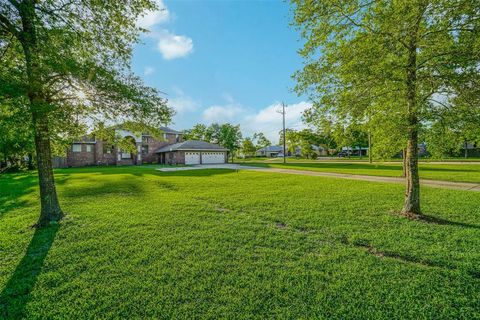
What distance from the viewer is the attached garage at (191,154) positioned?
31.5 m

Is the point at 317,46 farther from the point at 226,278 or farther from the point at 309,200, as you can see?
the point at 226,278

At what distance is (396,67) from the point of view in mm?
4934

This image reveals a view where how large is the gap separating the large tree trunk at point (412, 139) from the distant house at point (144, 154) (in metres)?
28.4

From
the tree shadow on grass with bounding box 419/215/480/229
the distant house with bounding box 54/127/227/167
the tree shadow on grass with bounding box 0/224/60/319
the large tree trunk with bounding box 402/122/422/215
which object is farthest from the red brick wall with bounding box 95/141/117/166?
the tree shadow on grass with bounding box 419/215/480/229

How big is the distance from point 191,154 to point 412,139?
95.4 ft

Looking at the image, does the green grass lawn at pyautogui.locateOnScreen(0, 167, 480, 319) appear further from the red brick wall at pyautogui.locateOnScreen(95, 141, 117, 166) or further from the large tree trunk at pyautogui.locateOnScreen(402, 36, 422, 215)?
the red brick wall at pyautogui.locateOnScreen(95, 141, 117, 166)

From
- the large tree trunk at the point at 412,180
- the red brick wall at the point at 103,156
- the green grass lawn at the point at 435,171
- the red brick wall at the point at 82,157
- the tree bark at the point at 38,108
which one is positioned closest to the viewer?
the tree bark at the point at 38,108

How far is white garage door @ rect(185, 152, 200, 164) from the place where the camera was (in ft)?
104

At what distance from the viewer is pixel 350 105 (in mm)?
5855

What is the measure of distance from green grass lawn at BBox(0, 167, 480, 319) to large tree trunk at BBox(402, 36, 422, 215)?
0.58m

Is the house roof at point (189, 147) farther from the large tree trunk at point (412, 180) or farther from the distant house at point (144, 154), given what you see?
the large tree trunk at point (412, 180)

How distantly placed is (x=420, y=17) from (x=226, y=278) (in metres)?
6.45

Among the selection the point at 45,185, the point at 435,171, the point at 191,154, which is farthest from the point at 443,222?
the point at 191,154

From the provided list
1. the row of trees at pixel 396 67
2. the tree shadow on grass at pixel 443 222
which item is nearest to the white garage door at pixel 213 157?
the row of trees at pixel 396 67
